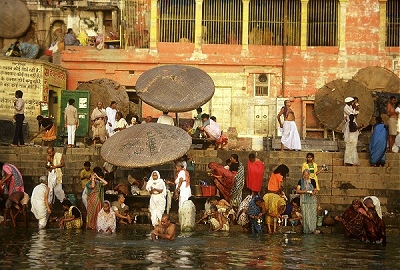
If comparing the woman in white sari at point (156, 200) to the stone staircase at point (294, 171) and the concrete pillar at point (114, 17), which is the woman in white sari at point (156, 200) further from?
the concrete pillar at point (114, 17)

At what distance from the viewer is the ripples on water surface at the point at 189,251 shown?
1656cm

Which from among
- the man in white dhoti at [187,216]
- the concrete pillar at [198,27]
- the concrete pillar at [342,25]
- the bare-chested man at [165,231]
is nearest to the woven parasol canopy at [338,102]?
the concrete pillar at [342,25]

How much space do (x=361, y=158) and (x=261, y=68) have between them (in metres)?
8.81

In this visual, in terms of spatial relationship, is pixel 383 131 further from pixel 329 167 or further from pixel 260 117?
pixel 260 117

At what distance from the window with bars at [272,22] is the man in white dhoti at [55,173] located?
1161 cm

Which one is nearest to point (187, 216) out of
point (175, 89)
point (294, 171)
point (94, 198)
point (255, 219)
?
point (255, 219)

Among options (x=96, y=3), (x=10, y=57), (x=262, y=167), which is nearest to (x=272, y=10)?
(x=96, y=3)

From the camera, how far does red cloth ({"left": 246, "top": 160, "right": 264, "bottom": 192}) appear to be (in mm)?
22766

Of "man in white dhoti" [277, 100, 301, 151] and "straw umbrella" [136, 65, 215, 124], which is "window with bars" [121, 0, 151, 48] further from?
"straw umbrella" [136, 65, 215, 124]

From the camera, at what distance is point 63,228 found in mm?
21281

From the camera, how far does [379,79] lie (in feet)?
105

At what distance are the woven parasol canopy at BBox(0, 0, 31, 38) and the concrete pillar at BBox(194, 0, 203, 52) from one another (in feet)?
18.7

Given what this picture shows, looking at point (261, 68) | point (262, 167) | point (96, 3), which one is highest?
point (96, 3)

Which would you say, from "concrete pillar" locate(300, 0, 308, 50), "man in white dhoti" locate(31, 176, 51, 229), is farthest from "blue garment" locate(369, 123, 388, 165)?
"concrete pillar" locate(300, 0, 308, 50)
